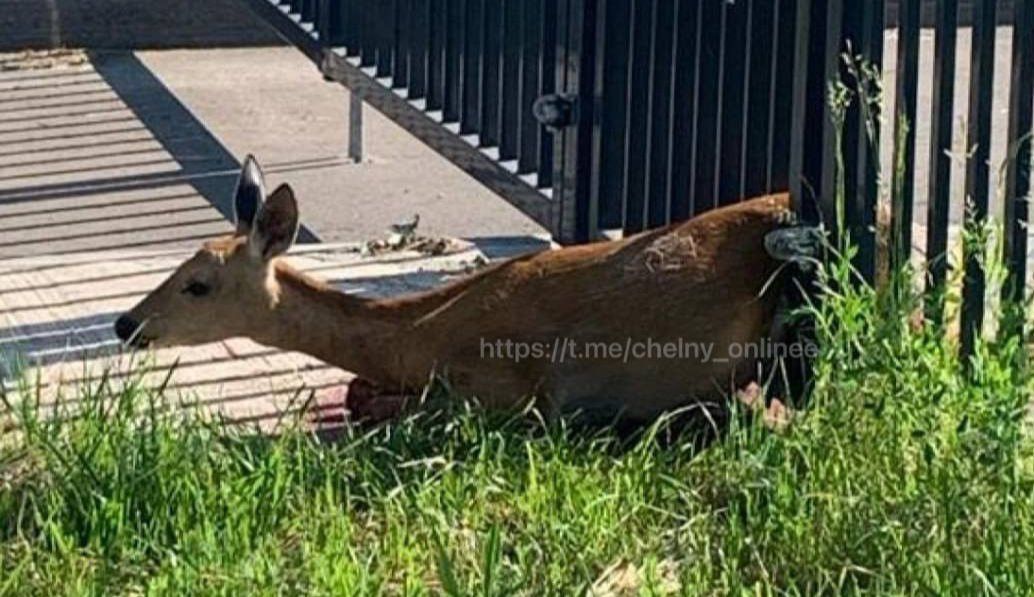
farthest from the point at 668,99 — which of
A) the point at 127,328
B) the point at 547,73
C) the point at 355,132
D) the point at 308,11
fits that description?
the point at 355,132

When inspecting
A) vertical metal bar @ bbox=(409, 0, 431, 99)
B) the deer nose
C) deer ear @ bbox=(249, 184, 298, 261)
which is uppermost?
vertical metal bar @ bbox=(409, 0, 431, 99)

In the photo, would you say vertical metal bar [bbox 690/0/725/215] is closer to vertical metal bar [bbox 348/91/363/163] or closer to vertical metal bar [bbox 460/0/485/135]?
vertical metal bar [bbox 460/0/485/135]

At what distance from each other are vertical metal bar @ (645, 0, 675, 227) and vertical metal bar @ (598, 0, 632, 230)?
207mm

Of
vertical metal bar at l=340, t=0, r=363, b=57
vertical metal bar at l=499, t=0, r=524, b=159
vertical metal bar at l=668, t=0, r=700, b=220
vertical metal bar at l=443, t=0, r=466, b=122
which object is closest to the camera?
vertical metal bar at l=668, t=0, r=700, b=220

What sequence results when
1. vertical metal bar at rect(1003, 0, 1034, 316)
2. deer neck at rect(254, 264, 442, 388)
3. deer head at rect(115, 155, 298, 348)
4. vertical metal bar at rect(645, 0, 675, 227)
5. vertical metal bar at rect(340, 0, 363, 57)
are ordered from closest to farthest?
vertical metal bar at rect(1003, 0, 1034, 316) → deer neck at rect(254, 264, 442, 388) → deer head at rect(115, 155, 298, 348) → vertical metal bar at rect(645, 0, 675, 227) → vertical metal bar at rect(340, 0, 363, 57)

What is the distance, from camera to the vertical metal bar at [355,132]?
32.6 ft

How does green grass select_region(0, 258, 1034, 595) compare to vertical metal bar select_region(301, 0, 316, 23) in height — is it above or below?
below

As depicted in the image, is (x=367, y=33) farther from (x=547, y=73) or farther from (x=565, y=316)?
(x=565, y=316)

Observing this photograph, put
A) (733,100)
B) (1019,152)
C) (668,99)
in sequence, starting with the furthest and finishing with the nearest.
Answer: (668,99) → (733,100) → (1019,152)

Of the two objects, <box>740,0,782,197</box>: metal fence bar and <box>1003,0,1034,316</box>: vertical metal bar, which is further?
<box>740,0,782,197</box>: metal fence bar

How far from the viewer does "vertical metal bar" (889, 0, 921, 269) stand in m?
5.31

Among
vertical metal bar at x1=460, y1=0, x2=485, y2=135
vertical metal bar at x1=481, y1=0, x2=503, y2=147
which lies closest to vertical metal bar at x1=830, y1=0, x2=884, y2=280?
vertical metal bar at x1=481, y1=0, x2=503, y2=147

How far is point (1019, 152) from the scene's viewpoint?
5379mm

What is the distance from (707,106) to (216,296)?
135 cm
